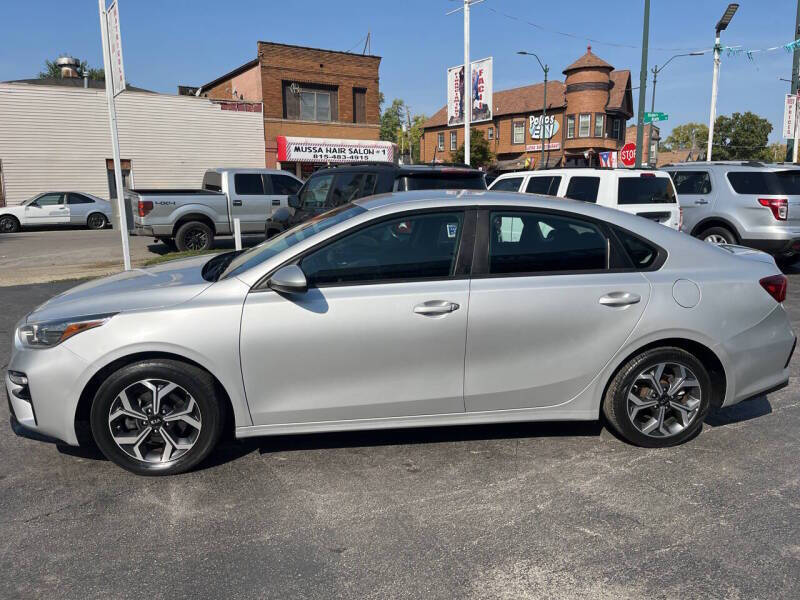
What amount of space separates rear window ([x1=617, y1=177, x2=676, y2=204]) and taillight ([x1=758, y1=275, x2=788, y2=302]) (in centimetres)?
579

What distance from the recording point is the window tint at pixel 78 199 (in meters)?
23.1

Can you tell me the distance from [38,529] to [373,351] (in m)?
1.94

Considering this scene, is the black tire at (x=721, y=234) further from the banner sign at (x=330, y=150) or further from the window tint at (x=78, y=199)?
the banner sign at (x=330, y=150)

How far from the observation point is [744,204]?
10.8 metres

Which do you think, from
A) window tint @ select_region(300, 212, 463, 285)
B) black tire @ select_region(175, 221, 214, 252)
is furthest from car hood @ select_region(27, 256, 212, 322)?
black tire @ select_region(175, 221, 214, 252)

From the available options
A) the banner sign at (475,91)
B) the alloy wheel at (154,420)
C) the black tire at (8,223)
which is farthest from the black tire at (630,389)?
the black tire at (8,223)

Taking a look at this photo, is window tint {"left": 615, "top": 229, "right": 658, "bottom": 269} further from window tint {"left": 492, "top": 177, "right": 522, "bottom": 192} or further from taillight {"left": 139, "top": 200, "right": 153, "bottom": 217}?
taillight {"left": 139, "top": 200, "right": 153, "bottom": 217}

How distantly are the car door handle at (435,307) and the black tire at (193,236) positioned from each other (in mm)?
12426

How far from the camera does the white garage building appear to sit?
2634 cm

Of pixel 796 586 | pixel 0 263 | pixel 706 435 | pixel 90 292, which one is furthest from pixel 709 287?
pixel 0 263

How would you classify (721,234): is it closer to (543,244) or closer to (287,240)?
(543,244)

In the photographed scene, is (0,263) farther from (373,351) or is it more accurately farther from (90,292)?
(373,351)

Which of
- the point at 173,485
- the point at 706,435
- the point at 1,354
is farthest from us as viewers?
the point at 1,354

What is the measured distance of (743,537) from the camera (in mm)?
3184
